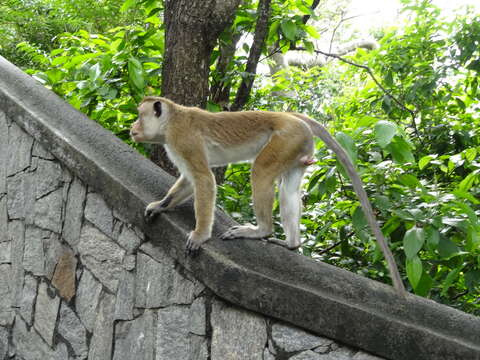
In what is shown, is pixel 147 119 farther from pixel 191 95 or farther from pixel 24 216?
pixel 24 216

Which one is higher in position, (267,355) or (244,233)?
(244,233)

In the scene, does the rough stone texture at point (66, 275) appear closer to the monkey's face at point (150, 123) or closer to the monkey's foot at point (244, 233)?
the monkey's face at point (150, 123)

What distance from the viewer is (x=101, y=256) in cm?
337

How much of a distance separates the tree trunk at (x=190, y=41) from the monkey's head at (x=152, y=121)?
0.68 meters

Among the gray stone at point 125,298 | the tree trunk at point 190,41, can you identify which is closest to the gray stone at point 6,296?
the gray stone at point 125,298

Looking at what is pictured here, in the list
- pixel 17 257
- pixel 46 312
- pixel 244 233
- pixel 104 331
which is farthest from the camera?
pixel 17 257

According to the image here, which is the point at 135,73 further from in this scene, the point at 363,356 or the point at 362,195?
the point at 363,356

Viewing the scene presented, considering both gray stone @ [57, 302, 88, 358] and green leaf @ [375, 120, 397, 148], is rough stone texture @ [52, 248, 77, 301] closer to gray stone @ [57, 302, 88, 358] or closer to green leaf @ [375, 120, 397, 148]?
gray stone @ [57, 302, 88, 358]

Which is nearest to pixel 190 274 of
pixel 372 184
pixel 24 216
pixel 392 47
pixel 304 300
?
pixel 304 300

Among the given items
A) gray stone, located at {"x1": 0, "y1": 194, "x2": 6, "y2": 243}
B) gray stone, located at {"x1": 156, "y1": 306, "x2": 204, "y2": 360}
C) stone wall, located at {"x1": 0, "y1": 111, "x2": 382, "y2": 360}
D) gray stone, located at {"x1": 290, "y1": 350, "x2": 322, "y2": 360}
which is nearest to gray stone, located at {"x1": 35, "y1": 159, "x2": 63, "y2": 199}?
stone wall, located at {"x1": 0, "y1": 111, "x2": 382, "y2": 360}

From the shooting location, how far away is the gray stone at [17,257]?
411cm

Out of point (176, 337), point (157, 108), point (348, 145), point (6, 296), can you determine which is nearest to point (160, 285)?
point (176, 337)

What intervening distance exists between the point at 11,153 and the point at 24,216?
55cm

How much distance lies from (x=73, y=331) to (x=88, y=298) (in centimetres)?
28
